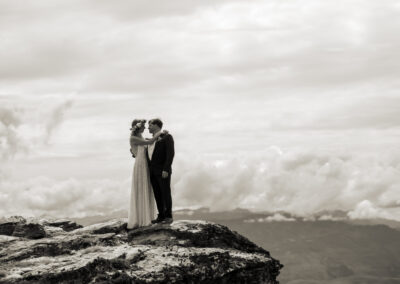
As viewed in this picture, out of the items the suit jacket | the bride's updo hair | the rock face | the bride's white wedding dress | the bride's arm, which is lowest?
the rock face

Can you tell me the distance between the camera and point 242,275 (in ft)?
80.6

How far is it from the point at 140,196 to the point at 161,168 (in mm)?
1822

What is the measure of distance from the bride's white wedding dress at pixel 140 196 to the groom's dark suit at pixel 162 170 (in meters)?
0.34

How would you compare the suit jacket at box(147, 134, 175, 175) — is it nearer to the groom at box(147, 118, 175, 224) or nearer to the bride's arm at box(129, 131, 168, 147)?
the groom at box(147, 118, 175, 224)

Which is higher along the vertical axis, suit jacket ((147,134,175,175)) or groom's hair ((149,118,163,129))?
groom's hair ((149,118,163,129))

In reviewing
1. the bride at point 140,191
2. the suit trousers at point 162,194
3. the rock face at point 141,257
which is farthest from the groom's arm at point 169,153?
the rock face at point 141,257

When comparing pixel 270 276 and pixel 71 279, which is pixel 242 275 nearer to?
pixel 270 276

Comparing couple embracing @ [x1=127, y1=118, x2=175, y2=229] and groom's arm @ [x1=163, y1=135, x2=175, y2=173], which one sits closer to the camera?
groom's arm @ [x1=163, y1=135, x2=175, y2=173]

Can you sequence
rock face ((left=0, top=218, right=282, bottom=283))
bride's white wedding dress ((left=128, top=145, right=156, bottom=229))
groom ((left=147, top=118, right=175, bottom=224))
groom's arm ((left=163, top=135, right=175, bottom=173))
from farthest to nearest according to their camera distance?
1. bride's white wedding dress ((left=128, top=145, right=156, bottom=229))
2. groom ((left=147, top=118, right=175, bottom=224))
3. groom's arm ((left=163, top=135, right=175, bottom=173))
4. rock face ((left=0, top=218, right=282, bottom=283))

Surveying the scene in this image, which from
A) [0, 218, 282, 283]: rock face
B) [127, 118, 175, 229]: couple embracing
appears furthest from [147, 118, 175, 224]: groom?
[0, 218, 282, 283]: rock face

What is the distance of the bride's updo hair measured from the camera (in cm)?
2744

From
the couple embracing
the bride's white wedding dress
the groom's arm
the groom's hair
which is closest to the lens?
the groom's arm

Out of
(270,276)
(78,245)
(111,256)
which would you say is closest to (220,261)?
(270,276)

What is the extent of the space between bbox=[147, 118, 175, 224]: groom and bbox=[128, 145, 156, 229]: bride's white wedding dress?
1.02 feet
